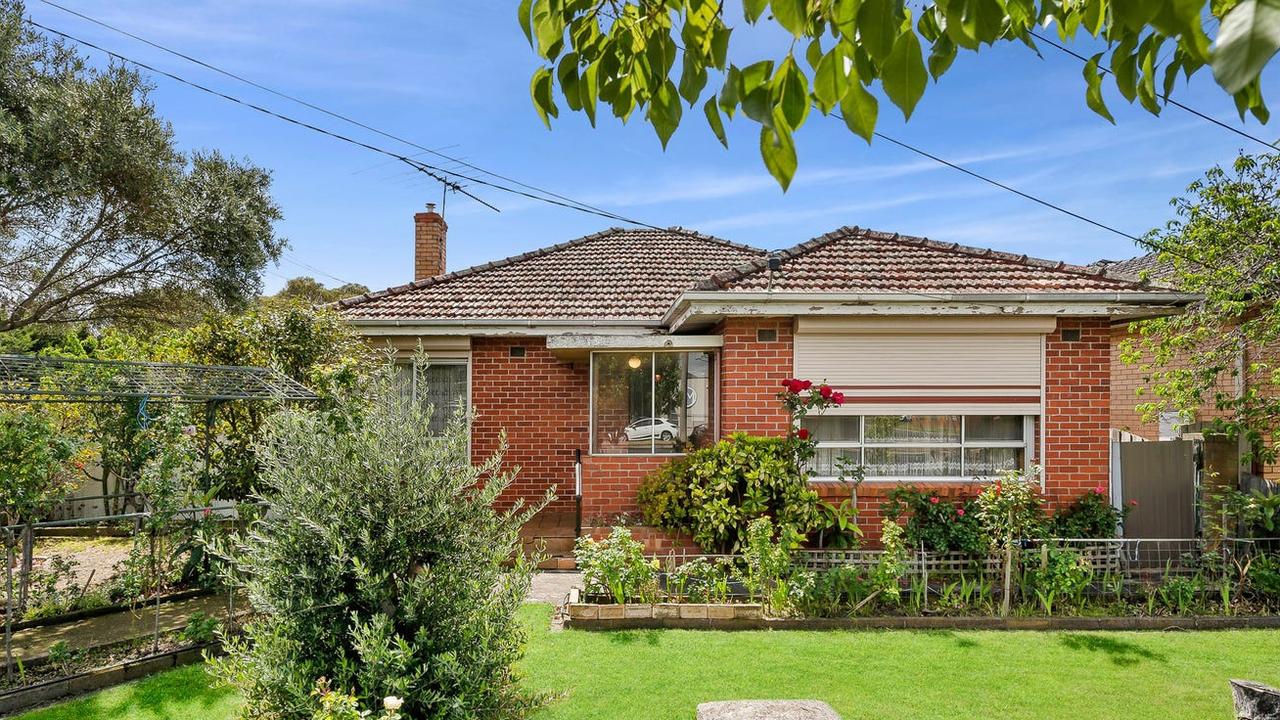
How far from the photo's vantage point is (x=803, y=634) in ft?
22.1

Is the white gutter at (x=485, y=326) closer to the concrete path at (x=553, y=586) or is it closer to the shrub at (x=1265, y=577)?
the concrete path at (x=553, y=586)

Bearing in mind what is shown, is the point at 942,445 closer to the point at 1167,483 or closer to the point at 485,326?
the point at 1167,483

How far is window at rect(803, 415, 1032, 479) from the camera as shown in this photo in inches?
354

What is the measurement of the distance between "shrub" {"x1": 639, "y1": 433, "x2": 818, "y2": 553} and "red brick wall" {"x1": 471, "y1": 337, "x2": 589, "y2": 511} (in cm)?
344

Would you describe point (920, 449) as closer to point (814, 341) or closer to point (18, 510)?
point (814, 341)

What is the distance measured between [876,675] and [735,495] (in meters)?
2.96

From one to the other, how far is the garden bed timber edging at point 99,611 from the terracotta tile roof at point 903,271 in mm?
7166

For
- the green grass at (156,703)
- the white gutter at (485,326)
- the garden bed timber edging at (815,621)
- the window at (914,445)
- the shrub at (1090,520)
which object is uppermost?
the white gutter at (485,326)

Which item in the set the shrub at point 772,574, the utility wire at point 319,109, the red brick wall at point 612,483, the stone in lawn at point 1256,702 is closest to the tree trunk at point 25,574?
the red brick wall at point 612,483

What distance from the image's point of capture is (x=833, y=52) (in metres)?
1.50

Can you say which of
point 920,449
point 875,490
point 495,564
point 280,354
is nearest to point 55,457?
point 280,354

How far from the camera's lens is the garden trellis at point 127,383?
266 inches

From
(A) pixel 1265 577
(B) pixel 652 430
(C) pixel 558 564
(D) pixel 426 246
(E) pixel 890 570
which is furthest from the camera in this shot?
(D) pixel 426 246

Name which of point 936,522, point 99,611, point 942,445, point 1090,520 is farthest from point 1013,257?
point 99,611
